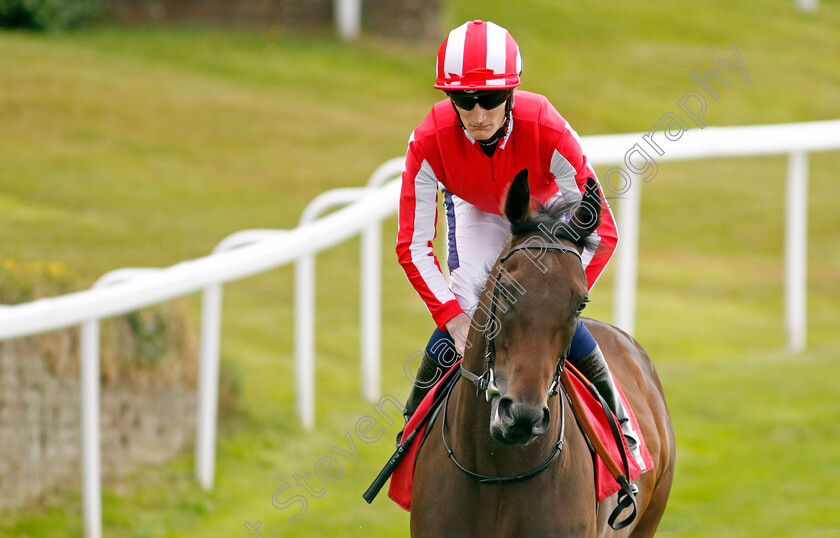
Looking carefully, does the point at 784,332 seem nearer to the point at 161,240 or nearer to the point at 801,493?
the point at 801,493

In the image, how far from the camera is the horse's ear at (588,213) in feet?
9.99

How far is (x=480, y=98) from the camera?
3.28 m

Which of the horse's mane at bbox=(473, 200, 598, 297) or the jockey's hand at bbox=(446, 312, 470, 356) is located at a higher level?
the horse's mane at bbox=(473, 200, 598, 297)

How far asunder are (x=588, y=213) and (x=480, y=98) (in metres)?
0.51

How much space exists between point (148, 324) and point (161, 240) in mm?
4972

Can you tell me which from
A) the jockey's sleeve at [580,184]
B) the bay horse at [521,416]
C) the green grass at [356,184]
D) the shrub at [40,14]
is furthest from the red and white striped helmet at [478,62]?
the shrub at [40,14]

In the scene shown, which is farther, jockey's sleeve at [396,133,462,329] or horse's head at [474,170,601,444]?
jockey's sleeve at [396,133,462,329]

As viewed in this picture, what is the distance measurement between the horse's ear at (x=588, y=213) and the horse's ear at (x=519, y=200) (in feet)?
0.45

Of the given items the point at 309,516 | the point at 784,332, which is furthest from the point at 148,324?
the point at 784,332

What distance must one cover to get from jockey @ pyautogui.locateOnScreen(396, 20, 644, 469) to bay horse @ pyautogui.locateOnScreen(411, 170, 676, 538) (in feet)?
0.66

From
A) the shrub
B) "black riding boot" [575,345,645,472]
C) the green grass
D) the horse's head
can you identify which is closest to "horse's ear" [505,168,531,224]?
the horse's head

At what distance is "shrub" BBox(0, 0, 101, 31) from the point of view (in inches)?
704

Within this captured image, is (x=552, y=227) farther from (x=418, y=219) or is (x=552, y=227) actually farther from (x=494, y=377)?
(x=418, y=219)

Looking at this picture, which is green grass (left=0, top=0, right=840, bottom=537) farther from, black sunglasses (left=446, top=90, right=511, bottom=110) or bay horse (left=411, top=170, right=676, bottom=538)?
black sunglasses (left=446, top=90, right=511, bottom=110)
